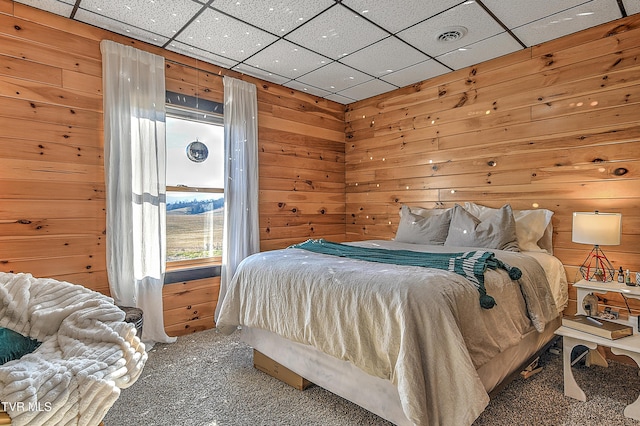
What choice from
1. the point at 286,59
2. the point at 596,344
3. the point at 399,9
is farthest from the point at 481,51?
the point at 596,344

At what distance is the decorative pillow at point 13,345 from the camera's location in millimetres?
1034

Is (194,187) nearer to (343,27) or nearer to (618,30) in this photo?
(343,27)

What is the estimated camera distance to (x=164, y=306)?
10.2 ft

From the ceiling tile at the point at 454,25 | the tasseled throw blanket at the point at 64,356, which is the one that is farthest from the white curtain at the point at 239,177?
the tasseled throw blanket at the point at 64,356

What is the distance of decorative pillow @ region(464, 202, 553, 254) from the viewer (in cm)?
283

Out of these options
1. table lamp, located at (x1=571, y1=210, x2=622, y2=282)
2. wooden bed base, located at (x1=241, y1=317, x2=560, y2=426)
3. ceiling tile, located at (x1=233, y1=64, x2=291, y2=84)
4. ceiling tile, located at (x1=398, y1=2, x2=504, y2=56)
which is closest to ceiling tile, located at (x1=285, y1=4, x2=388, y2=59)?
ceiling tile, located at (x1=398, y1=2, x2=504, y2=56)

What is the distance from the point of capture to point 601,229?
232 centimetres

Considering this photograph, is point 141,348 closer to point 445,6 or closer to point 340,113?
point 445,6

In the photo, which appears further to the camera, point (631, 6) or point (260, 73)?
point (260, 73)

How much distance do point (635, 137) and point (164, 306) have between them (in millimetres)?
3917

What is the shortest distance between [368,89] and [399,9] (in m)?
1.63

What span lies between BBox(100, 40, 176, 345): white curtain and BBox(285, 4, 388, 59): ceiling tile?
1.25m

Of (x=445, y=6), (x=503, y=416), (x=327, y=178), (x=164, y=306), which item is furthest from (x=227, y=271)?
(x=445, y=6)

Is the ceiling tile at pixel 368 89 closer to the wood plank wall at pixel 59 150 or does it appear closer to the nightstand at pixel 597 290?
the wood plank wall at pixel 59 150
